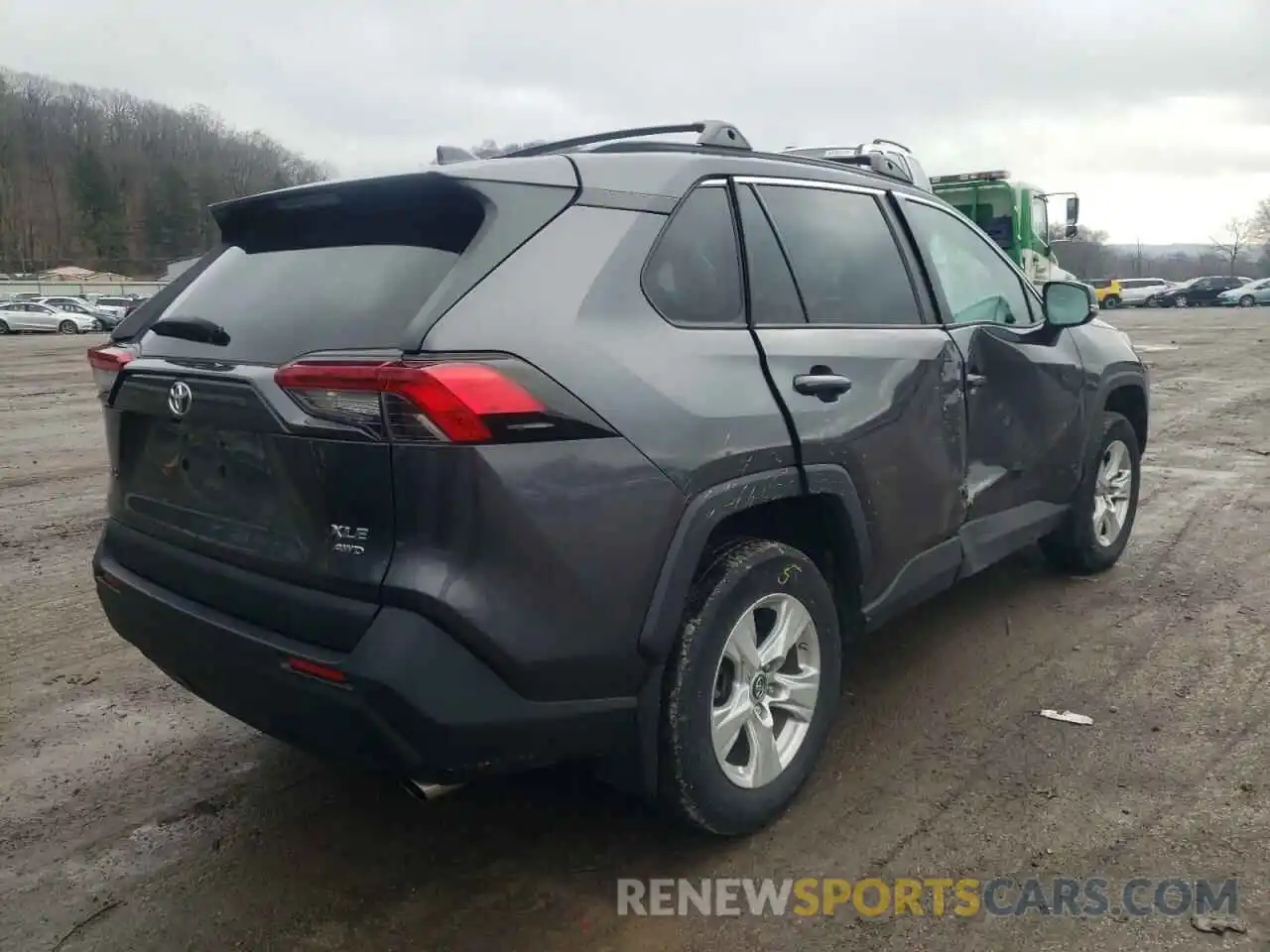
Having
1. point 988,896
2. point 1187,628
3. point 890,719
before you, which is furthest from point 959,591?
point 988,896

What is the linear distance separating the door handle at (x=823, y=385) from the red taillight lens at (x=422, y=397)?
985mm

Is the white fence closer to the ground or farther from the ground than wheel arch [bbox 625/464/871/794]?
farther from the ground

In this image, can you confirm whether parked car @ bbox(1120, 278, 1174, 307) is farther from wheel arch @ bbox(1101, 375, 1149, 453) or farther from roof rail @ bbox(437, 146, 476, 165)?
roof rail @ bbox(437, 146, 476, 165)

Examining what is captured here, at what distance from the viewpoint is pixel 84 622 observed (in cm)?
467

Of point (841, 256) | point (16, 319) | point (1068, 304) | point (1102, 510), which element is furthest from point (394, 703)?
point (16, 319)

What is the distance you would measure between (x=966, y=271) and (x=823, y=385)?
1488 millimetres

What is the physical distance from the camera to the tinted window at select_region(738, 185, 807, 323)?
298 cm

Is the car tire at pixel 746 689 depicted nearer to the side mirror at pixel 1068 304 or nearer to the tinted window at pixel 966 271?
the tinted window at pixel 966 271

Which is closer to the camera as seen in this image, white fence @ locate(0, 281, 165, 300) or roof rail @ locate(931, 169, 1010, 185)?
roof rail @ locate(931, 169, 1010, 185)

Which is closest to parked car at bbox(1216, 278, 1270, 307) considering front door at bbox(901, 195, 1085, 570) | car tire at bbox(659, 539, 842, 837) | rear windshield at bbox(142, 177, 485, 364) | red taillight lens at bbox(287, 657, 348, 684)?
front door at bbox(901, 195, 1085, 570)

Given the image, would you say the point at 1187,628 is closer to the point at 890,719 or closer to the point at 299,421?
the point at 890,719

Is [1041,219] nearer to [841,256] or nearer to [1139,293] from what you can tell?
[841,256]

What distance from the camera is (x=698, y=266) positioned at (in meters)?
2.81

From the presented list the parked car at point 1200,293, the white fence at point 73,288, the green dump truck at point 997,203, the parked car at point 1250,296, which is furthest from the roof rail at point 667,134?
the white fence at point 73,288
